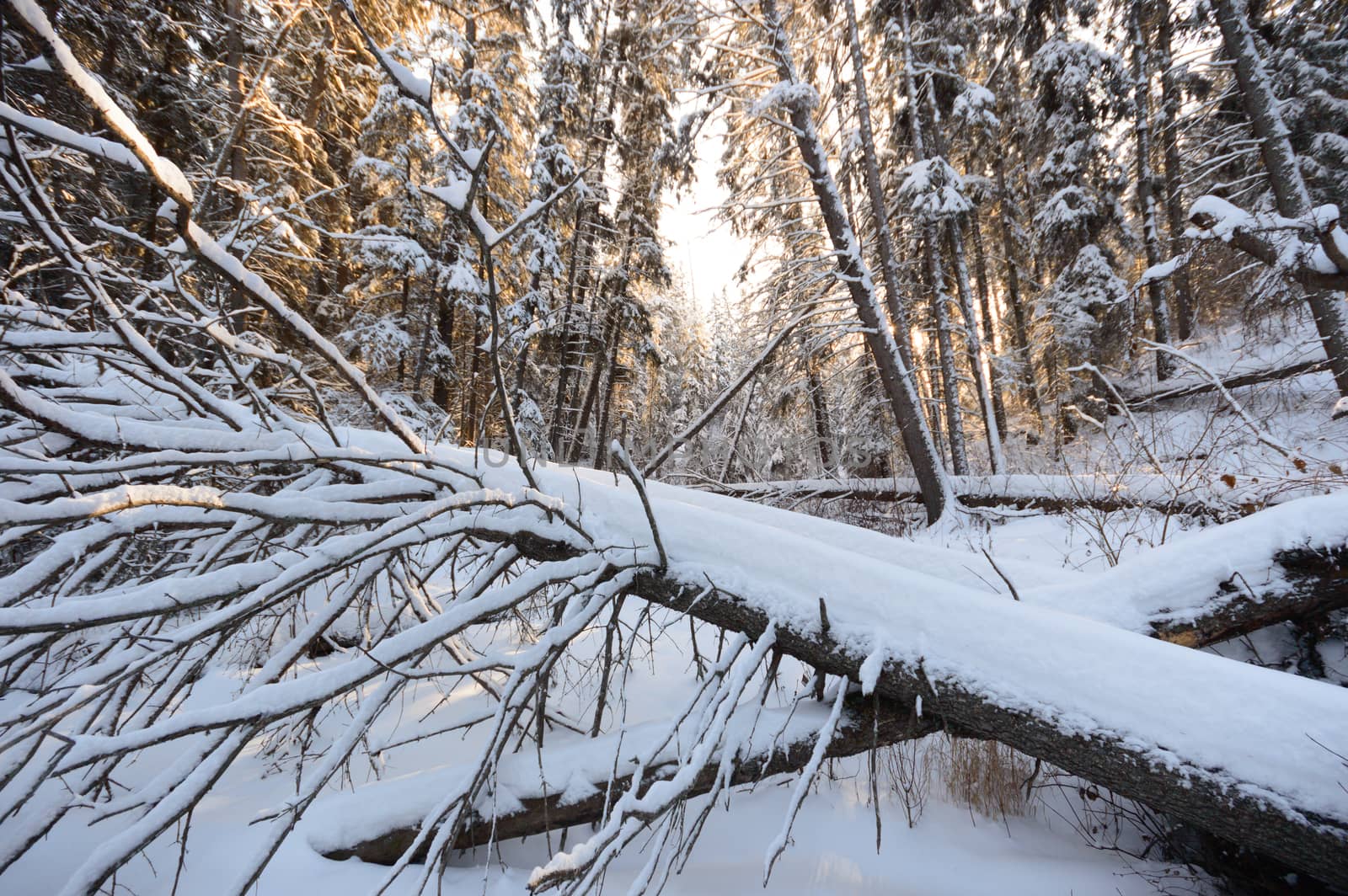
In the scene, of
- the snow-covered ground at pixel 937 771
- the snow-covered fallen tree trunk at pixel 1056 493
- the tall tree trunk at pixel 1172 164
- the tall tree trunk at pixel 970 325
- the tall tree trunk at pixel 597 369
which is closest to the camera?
the snow-covered ground at pixel 937 771

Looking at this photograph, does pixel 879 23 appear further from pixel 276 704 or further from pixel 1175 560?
pixel 276 704

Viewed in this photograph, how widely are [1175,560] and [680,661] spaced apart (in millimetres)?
2775

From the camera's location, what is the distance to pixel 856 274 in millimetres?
5422

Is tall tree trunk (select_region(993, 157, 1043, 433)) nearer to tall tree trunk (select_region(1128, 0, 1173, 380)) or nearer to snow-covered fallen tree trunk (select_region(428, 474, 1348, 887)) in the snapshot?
tall tree trunk (select_region(1128, 0, 1173, 380))

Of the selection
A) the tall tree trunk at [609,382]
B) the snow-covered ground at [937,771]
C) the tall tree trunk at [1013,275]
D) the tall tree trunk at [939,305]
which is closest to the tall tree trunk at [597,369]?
the tall tree trunk at [609,382]

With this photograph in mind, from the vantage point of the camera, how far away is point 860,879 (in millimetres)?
1753

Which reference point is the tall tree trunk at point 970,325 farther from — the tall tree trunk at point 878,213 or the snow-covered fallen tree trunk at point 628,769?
the snow-covered fallen tree trunk at point 628,769

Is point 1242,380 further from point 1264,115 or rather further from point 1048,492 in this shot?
point 1048,492

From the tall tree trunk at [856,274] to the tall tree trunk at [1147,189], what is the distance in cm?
1003

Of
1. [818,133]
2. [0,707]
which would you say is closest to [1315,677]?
[818,133]

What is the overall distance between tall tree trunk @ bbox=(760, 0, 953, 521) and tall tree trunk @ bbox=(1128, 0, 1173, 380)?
32.9ft

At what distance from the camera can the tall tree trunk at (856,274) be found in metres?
5.12

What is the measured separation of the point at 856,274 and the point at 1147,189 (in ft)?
38.2

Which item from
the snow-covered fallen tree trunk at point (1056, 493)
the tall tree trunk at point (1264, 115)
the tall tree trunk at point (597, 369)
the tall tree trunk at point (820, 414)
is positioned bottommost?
the snow-covered fallen tree trunk at point (1056, 493)
